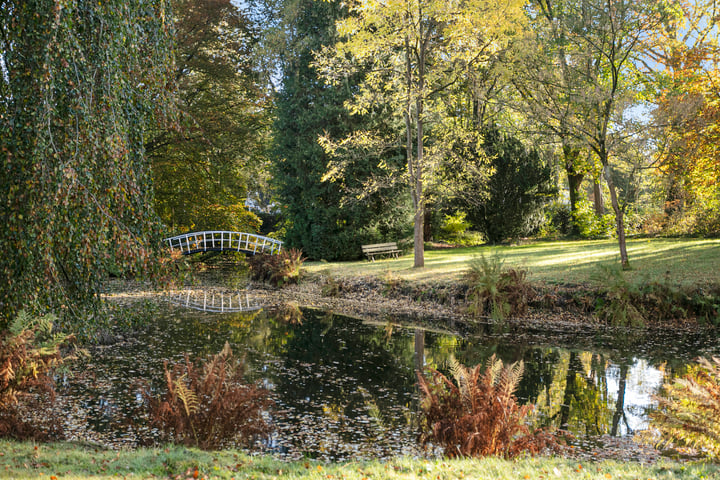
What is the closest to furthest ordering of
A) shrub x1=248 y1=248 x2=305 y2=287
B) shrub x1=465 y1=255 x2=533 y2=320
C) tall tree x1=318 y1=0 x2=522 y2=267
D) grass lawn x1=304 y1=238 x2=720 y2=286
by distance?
shrub x1=465 y1=255 x2=533 y2=320 < grass lawn x1=304 y1=238 x2=720 y2=286 < tall tree x1=318 y1=0 x2=522 y2=267 < shrub x1=248 y1=248 x2=305 y2=287

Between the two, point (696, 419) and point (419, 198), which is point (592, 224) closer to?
point (419, 198)

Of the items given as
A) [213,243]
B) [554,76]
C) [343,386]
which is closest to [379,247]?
[213,243]

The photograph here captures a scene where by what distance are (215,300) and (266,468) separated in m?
11.9

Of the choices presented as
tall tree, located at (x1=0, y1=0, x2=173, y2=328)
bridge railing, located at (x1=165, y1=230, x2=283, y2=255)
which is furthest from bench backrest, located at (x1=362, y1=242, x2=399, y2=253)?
tall tree, located at (x1=0, y1=0, x2=173, y2=328)

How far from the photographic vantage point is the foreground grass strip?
160 inches

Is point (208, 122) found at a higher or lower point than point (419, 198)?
higher

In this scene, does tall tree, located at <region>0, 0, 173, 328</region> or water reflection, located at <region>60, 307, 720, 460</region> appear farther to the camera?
water reflection, located at <region>60, 307, 720, 460</region>

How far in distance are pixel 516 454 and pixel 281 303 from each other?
36.5 feet

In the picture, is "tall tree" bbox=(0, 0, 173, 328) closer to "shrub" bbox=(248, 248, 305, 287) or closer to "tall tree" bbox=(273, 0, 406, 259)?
"shrub" bbox=(248, 248, 305, 287)

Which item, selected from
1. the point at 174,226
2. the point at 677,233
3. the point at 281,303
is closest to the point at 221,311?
the point at 281,303

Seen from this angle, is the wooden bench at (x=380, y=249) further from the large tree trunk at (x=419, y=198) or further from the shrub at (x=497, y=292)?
the shrub at (x=497, y=292)

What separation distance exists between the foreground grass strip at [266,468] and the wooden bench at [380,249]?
53.2 ft

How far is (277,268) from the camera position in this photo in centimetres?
1903

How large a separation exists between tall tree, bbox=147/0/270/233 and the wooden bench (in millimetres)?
5427
